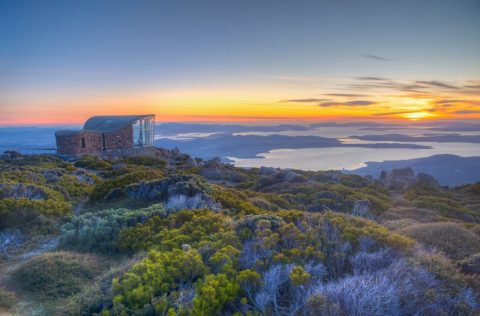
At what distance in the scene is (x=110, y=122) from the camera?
1411 inches

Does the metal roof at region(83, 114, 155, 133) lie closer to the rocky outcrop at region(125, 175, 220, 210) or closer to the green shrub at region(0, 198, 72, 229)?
the rocky outcrop at region(125, 175, 220, 210)

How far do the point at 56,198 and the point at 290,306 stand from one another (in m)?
8.45

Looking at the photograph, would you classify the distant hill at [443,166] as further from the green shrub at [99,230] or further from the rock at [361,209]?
the green shrub at [99,230]

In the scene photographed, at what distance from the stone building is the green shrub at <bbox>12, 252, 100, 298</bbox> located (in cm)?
2701

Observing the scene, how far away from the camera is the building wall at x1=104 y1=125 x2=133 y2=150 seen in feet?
111

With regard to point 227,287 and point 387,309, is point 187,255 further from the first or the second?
point 387,309

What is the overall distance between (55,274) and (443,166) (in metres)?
44.9

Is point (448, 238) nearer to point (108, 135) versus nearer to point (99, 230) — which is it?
point (99, 230)

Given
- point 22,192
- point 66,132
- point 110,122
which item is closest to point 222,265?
point 22,192

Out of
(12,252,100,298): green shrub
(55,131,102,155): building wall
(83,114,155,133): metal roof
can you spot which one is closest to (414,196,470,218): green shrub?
(12,252,100,298): green shrub

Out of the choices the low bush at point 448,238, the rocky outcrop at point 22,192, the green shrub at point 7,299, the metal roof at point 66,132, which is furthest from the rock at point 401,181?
the metal roof at point 66,132

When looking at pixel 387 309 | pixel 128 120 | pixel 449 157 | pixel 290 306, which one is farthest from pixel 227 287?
pixel 449 157

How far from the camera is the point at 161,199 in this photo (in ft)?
29.7

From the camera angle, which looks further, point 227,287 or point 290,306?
point 227,287
